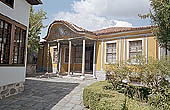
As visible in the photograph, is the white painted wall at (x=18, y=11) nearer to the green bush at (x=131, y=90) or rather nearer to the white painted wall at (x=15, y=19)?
the white painted wall at (x=15, y=19)

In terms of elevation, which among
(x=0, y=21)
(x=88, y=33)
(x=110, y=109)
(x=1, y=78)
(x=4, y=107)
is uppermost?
(x=88, y=33)

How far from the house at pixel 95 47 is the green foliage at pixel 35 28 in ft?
3.88

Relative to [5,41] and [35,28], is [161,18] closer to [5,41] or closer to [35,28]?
[5,41]

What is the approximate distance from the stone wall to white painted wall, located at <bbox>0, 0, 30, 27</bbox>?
2709 millimetres

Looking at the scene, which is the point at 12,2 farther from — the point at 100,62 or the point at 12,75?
the point at 100,62

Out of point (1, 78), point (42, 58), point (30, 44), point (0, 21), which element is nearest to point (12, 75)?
point (1, 78)

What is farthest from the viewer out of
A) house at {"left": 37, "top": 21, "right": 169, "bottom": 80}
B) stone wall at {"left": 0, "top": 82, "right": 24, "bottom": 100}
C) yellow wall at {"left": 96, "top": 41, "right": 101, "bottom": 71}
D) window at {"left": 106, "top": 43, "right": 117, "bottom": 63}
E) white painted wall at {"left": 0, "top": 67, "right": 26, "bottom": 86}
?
yellow wall at {"left": 96, "top": 41, "right": 101, "bottom": 71}

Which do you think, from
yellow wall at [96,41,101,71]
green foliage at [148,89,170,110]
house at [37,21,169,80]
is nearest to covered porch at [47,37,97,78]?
house at [37,21,169,80]

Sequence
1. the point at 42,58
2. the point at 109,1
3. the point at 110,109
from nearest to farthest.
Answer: the point at 110,109
the point at 109,1
the point at 42,58

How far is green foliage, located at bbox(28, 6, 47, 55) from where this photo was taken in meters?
14.8

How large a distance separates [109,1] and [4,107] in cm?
960

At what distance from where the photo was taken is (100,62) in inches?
510

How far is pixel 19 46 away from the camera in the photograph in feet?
22.8

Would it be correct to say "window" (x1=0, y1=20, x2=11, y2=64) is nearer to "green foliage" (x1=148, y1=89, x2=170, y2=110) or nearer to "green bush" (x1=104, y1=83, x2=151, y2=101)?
"green bush" (x1=104, y1=83, x2=151, y2=101)
